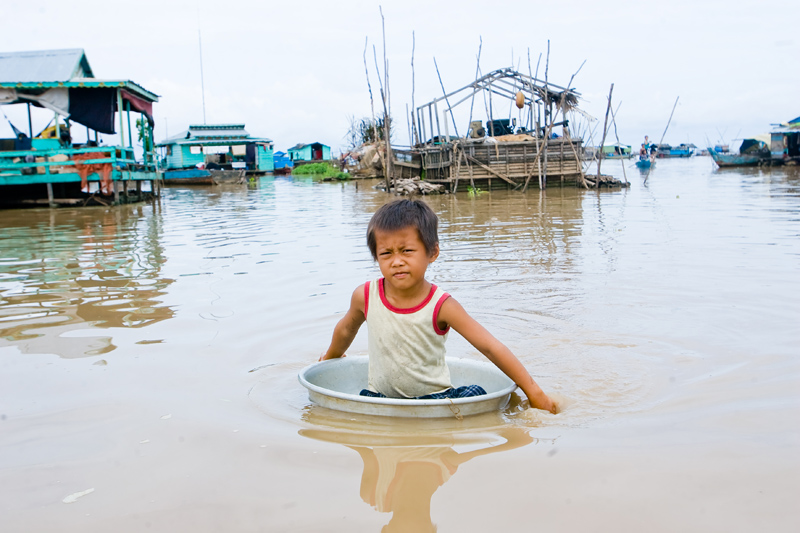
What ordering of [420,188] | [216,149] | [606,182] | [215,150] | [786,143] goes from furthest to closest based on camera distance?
[216,149] < [215,150] < [786,143] < [420,188] < [606,182]

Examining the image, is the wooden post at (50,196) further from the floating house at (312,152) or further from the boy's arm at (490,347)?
the floating house at (312,152)

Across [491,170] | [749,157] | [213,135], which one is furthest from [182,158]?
[749,157]

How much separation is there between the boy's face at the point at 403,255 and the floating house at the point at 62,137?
14.5 m

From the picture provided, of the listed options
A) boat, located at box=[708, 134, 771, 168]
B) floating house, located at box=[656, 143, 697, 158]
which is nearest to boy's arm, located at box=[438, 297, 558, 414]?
boat, located at box=[708, 134, 771, 168]

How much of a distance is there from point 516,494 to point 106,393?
1.93 meters

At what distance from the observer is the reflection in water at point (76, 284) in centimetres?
400

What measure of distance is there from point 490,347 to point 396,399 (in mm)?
419

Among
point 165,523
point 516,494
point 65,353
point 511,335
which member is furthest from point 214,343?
point 516,494

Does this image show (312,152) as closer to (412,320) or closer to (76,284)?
(76,284)

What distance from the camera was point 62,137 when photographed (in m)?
16.2

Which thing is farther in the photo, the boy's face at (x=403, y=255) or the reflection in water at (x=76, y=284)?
the reflection in water at (x=76, y=284)

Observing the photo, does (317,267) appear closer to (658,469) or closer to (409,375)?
(409,375)

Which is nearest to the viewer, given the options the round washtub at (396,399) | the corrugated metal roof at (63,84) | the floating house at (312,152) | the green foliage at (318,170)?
the round washtub at (396,399)

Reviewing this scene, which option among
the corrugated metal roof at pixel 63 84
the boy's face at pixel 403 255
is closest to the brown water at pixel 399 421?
the boy's face at pixel 403 255
